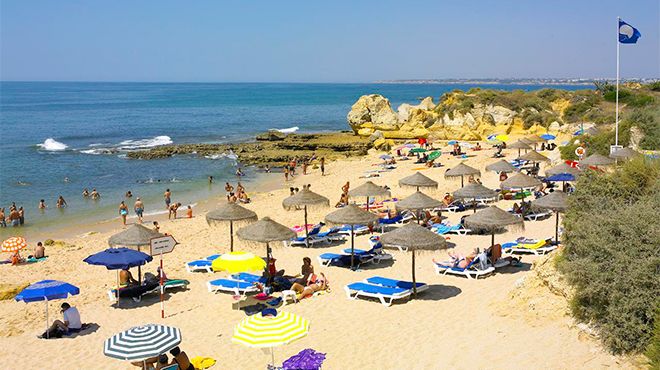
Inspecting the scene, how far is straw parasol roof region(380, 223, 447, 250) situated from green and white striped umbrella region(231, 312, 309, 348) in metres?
4.00

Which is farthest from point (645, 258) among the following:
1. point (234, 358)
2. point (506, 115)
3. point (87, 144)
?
point (87, 144)

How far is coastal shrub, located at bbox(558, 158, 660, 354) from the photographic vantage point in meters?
7.55

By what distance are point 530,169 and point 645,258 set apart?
18.7 m

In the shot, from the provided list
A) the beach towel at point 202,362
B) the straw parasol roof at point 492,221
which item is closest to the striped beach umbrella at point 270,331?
the beach towel at point 202,362

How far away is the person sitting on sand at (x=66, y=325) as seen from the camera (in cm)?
→ 1097

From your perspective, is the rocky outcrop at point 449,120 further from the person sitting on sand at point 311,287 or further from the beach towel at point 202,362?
the beach towel at point 202,362

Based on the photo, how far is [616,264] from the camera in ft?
26.5

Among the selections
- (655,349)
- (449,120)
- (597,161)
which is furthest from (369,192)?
(449,120)

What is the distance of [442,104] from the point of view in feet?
185

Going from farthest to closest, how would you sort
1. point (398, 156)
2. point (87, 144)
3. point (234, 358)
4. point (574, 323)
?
point (87, 144) < point (398, 156) < point (234, 358) < point (574, 323)

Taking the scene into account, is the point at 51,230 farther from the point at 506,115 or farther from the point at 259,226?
the point at 506,115

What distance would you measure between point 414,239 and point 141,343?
567 centimetres

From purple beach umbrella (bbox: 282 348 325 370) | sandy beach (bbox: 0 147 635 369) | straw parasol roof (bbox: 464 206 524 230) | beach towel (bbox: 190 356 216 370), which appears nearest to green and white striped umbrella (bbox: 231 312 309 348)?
purple beach umbrella (bbox: 282 348 325 370)

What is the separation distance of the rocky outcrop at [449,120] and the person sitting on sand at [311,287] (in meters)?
32.1
